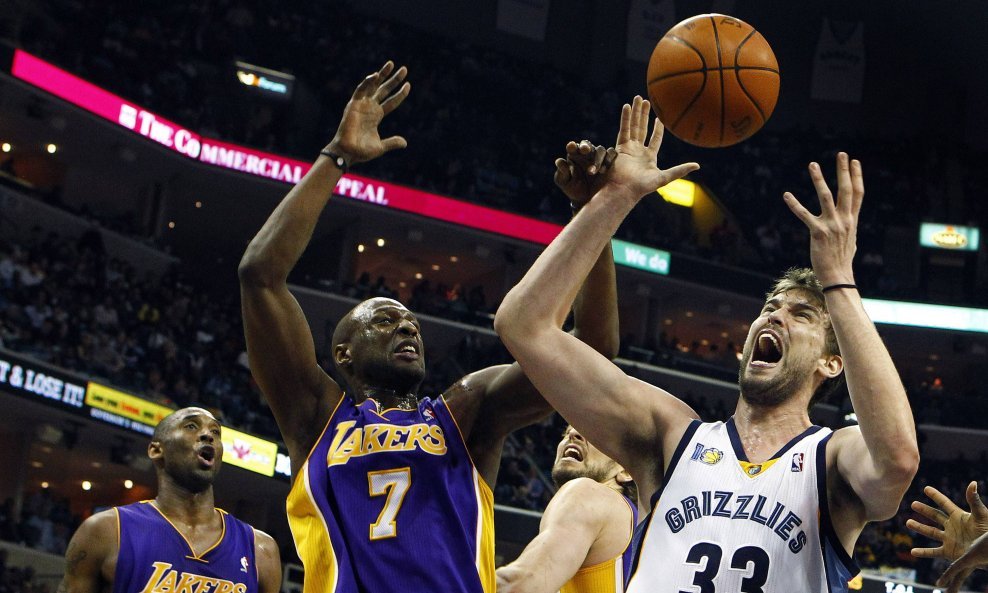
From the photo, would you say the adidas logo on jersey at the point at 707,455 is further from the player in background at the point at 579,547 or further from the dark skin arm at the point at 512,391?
the player in background at the point at 579,547

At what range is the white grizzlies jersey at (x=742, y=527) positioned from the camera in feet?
10.2

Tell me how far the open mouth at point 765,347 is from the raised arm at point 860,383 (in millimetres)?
409

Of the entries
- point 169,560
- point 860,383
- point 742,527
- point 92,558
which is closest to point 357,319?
point 742,527

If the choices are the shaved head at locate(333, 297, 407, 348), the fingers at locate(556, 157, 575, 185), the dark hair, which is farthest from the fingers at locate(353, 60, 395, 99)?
the dark hair

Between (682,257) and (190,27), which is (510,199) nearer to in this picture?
(682,257)

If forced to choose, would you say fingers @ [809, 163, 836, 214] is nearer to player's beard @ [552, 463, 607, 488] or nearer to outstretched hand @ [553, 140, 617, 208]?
outstretched hand @ [553, 140, 617, 208]

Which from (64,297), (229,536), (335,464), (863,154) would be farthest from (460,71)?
(335,464)

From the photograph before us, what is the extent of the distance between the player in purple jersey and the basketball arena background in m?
11.5

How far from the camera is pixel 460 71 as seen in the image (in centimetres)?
3275

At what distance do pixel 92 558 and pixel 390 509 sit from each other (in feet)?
8.92

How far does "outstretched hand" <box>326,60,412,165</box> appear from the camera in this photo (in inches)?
164

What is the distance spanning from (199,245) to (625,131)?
93.6ft

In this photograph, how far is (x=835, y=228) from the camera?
313 cm

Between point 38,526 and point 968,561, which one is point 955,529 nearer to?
point 968,561
